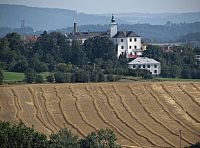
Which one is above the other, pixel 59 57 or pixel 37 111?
pixel 59 57

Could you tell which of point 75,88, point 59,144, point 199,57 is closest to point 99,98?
point 75,88

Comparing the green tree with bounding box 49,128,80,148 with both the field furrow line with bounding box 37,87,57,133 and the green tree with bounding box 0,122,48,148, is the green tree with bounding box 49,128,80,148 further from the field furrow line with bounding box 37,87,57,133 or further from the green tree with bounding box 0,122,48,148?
the field furrow line with bounding box 37,87,57,133

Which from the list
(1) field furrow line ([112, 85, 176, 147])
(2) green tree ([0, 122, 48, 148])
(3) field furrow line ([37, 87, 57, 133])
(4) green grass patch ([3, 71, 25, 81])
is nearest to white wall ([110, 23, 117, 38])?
(4) green grass patch ([3, 71, 25, 81])

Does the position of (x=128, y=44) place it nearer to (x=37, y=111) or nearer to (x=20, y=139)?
(x=37, y=111)

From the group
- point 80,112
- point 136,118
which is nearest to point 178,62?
point 80,112

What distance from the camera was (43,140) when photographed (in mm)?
18328

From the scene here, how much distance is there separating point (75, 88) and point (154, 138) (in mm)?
9662

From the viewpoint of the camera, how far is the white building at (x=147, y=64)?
47.6 m

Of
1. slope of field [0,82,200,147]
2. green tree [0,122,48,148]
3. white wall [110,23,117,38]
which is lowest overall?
slope of field [0,82,200,147]

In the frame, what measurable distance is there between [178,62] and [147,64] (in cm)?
256

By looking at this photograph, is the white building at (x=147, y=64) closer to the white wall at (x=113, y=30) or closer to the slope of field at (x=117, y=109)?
the white wall at (x=113, y=30)

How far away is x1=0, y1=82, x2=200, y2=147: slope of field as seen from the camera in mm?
24906

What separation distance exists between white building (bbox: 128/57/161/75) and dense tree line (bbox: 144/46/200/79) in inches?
17.2

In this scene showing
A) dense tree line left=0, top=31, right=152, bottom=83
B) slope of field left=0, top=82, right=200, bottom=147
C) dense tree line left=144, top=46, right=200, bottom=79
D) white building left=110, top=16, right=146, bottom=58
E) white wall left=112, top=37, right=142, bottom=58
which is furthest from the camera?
white wall left=112, top=37, right=142, bottom=58
